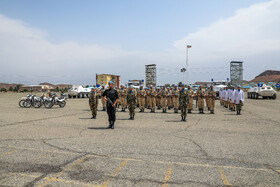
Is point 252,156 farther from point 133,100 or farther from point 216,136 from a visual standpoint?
point 133,100

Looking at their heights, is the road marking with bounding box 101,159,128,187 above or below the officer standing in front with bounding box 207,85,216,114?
below

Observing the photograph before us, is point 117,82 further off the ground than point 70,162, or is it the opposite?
point 117,82

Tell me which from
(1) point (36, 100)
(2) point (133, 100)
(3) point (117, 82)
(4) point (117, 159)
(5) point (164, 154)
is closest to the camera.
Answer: (4) point (117, 159)

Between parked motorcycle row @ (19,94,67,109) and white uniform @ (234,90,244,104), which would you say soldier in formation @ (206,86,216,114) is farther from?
parked motorcycle row @ (19,94,67,109)

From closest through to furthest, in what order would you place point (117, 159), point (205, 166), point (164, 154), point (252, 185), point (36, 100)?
point (252, 185)
point (205, 166)
point (117, 159)
point (164, 154)
point (36, 100)

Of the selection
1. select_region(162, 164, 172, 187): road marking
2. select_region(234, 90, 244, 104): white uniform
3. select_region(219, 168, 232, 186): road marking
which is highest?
select_region(234, 90, 244, 104): white uniform

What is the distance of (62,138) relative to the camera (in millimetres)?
6742

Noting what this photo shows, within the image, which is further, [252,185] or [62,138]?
[62,138]

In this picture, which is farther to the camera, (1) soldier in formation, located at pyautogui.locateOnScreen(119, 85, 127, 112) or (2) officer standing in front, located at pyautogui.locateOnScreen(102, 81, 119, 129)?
(1) soldier in formation, located at pyautogui.locateOnScreen(119, 85, 127, 112)

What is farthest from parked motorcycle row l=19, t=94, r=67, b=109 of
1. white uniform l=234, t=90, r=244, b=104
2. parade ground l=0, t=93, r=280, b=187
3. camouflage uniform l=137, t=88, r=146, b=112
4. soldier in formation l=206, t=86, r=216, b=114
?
white uniform l=234, t=90, r=244, b=104

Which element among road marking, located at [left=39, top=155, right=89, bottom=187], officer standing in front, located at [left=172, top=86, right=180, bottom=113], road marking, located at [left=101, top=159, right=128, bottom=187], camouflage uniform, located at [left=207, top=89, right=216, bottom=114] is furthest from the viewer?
officer standing in front, located at [left=172, top=86, right=180, bottom=113]

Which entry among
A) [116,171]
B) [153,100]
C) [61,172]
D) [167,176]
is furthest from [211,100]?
[61,172]

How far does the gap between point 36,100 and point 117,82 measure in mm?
25255

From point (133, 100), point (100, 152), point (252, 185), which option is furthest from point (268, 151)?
point (133, 100)
